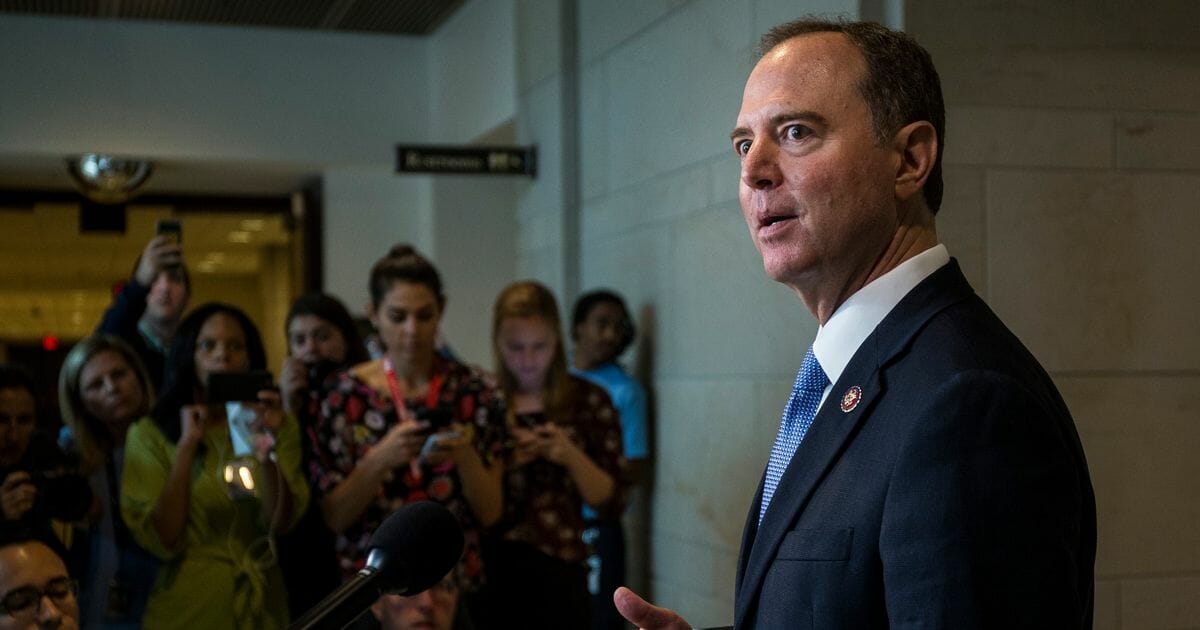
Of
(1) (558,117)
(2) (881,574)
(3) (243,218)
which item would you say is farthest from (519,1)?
(2) (881,574)

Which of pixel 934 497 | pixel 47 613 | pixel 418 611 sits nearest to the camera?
pixel 934 497

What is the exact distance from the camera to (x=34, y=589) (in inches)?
93.5

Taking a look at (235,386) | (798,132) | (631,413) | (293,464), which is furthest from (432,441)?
(798,132)

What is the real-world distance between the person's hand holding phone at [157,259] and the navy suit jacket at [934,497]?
268 cm

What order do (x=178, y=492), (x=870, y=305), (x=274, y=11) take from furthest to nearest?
(x=274, y=11) → (x=178, y=492) → (x=870, y=305)

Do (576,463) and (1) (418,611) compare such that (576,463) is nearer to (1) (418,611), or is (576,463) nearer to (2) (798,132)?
(1) (418,611)

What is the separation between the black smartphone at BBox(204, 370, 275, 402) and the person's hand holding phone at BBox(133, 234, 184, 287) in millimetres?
580

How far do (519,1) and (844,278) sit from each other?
196 inches

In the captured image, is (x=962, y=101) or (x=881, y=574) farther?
(x=962, y=101)

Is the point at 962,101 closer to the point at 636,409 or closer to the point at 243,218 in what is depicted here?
the point at 636,409

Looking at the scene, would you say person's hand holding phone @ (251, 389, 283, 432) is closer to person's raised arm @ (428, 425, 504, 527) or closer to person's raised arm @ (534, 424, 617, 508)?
person's raised arm @ (428, 425, 504, 527)

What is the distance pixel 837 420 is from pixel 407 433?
6.98 feet

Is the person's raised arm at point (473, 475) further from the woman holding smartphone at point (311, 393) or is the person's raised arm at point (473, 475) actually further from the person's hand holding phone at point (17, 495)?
the person's hand holding phone at point (17, 495)

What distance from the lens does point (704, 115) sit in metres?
4.09
